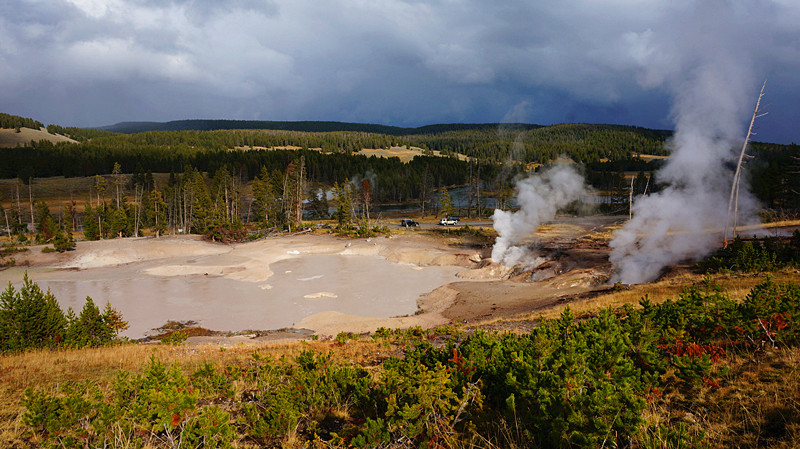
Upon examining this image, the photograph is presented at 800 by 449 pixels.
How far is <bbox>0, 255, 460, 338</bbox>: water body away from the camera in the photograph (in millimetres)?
24891

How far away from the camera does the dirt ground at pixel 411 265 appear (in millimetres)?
22141

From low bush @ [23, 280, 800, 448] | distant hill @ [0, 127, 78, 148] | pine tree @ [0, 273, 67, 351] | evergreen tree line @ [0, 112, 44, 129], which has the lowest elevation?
pine tree @ [0, 273, 67, 351]

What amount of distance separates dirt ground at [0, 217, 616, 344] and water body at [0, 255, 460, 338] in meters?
1.38

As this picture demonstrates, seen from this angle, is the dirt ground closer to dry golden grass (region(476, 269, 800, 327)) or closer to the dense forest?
dry golden grass (region(476, 269, 800, 327))

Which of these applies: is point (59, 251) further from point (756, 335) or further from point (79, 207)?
point (79, 207)

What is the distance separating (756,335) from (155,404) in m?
10.3

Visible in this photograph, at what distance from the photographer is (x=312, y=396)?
6.40 metres

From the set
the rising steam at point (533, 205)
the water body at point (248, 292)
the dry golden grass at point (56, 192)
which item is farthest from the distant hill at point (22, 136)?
the rising steam at point (533, 205)

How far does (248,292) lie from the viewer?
30172mm

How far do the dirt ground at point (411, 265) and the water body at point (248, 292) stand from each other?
4.53 ft

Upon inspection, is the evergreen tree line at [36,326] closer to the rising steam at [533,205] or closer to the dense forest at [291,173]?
the rising steam at [533,205]

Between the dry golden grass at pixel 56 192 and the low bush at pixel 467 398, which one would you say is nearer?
the low bush at pixel 467 398

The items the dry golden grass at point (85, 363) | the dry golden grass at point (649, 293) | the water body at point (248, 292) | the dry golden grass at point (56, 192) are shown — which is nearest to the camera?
the dry golden grass at point (85, 363)

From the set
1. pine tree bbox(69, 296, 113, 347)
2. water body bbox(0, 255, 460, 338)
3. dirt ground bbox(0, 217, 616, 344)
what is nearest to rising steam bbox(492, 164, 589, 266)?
dirt ground bbox(0, 217, 616, 344)
